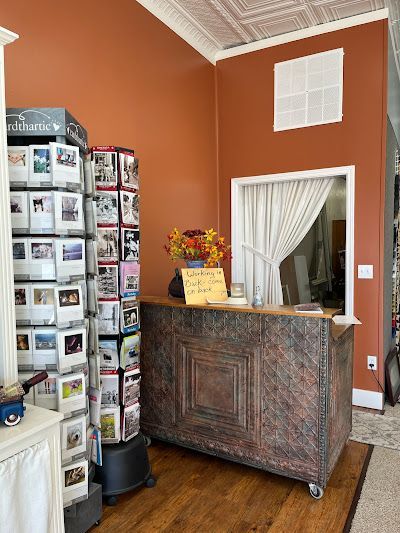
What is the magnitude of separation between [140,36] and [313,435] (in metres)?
3.21

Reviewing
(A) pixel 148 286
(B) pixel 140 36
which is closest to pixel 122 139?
(B) pixel 140 36

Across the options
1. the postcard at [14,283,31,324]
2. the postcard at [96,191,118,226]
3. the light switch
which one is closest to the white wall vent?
the light switch

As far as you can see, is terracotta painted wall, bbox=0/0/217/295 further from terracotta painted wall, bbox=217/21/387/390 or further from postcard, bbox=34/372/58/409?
postcard, bbox=34/372/58/409

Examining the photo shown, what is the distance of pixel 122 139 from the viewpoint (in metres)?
3.08

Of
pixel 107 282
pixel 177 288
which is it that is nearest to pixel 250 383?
pixel 177 288

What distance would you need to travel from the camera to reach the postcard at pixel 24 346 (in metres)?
1.82

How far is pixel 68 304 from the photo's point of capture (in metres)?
1.87

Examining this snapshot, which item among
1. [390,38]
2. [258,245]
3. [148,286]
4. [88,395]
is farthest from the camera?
[258,245]

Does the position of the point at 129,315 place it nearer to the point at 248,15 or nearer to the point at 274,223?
the point at 274,223

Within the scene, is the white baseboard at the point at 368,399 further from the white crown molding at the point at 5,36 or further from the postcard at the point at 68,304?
the white crown molding at the point at 5,36

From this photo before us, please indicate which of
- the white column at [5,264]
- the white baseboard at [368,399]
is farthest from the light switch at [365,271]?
the white column at [5,264]

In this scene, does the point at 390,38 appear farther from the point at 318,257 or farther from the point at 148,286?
the point at 148,286

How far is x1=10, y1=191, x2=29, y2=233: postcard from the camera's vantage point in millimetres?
1777

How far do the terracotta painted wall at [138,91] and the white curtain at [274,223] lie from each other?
46 cm
